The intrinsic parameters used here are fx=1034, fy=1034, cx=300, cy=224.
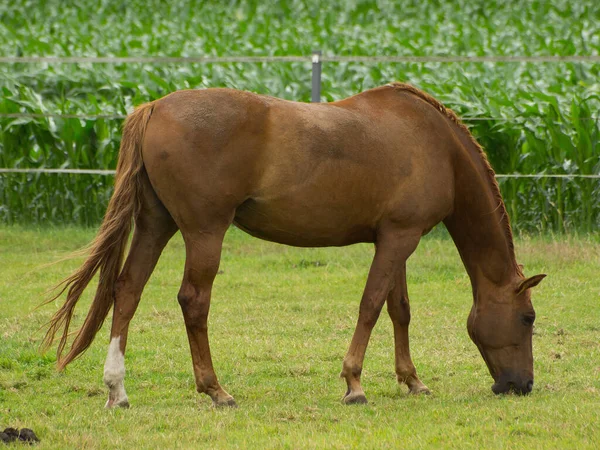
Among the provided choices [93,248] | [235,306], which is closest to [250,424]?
[93,248]

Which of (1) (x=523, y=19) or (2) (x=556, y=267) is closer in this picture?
(2) (x=556, y=267)

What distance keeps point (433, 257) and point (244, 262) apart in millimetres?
2048

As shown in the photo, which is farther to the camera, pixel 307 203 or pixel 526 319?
pixel 526 319

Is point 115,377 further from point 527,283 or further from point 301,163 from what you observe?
point 527,283

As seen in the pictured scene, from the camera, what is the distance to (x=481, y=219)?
6.54m

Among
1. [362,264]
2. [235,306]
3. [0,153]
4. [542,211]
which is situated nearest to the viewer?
[235,306]

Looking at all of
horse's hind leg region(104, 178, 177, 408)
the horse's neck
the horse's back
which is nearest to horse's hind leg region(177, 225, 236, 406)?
the horse's back

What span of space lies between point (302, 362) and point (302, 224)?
1.50 m

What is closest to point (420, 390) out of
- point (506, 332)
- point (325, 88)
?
A: point (506, 332)

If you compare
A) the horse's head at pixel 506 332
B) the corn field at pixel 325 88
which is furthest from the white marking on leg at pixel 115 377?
the corn field at pixel 325 88

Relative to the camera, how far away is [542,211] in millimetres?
12102

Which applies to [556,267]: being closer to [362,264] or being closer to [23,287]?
[362,264]

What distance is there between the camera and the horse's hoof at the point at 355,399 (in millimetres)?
6123

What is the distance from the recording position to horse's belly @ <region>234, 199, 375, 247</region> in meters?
6.09
